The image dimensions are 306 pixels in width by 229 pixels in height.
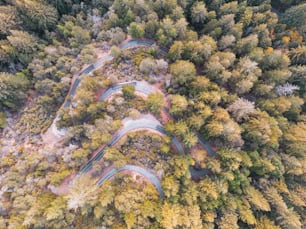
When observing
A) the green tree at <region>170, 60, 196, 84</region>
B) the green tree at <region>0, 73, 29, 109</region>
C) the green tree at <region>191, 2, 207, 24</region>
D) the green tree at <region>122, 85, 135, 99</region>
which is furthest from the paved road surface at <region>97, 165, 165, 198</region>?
the green tree at <region>191, 2, 207, 24</region>

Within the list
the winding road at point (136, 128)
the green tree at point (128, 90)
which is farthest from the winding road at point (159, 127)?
the green tree at point (128, 90)

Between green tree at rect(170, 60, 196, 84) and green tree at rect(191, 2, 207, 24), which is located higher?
green tree at rect(191, 2, 207, 24)

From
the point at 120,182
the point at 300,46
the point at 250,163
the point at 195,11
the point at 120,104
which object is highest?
the point at 195,11

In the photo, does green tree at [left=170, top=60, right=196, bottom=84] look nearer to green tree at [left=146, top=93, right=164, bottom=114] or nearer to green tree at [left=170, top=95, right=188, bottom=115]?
green tree at [left=170, top=95, right=188, bottom=115]

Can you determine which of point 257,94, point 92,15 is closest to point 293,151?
point 257,94

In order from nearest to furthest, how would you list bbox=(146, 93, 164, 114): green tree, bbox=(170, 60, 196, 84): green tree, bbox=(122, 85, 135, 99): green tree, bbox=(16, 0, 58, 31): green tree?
1. bbox=(146, 93, 164, 114): green tree
2. bbox=(170, 60, 196, 84): green tree
3. bbox=(122, 85, 135, 99): green tree
4. bbox=(16, 0, 58, 31): green tree

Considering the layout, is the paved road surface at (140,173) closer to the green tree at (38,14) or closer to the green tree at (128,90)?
the green tree at (128,90)

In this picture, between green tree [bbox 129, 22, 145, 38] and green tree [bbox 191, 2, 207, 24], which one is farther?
green tree [bbox 191, 2, 207, 24]

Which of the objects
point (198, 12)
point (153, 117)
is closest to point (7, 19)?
point (153, 117)

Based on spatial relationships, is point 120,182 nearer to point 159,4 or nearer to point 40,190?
point 40,190
